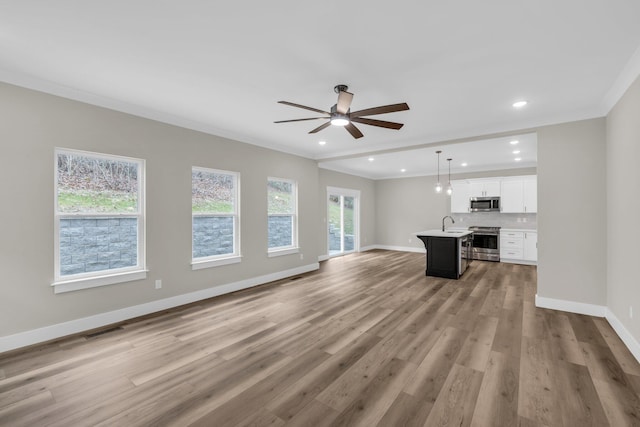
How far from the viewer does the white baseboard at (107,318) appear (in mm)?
2908

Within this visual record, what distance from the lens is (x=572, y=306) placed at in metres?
3.90

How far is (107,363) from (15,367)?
0.78 meters

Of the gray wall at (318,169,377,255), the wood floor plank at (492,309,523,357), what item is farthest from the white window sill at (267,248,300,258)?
the wood floor plank at (492,309,523,357)

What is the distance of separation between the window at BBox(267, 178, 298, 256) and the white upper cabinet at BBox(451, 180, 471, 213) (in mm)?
5044

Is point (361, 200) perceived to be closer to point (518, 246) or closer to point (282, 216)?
point (282, 216)

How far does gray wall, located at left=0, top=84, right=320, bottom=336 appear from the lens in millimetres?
2898

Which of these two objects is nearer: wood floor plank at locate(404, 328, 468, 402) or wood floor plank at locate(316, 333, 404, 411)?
wood floor plank at locate(316, 333, 404, 411)

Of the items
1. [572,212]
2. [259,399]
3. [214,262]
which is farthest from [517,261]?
[259,399]

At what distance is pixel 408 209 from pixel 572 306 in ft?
19.9

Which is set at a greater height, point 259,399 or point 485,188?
point 485,188

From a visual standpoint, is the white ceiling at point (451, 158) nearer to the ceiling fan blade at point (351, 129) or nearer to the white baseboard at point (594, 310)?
the ceiling fan blade at point (351, 129)

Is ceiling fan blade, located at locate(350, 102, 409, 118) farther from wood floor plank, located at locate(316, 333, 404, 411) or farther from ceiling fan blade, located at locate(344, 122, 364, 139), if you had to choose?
wood floor plank, located at locate(316, 333, 404, 411)

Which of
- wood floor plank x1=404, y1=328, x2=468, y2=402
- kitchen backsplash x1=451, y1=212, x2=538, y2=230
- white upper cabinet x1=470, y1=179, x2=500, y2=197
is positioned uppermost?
white upper cabinet x1=470, y1=179, x2=500, y2=197

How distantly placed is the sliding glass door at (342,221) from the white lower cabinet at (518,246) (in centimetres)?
416
